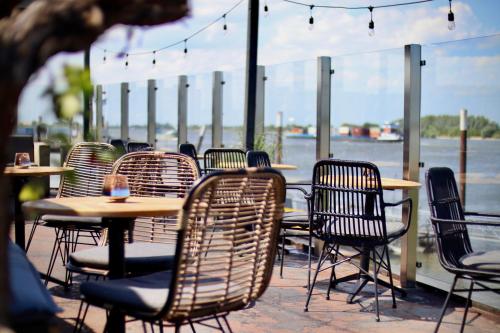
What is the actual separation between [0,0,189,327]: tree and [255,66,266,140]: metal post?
7307mm

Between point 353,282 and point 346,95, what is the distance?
200 centimetres

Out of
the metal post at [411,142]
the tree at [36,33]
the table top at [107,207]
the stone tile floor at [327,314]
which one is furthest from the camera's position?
the metal post at [411,142]

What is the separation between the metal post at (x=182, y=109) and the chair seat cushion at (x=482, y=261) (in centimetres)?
796

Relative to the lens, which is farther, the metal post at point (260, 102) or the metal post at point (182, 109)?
the metal post at point (182, 109)

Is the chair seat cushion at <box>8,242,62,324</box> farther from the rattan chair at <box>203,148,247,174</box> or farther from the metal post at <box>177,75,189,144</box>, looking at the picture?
the metal post at <box>177,75,189,144</box>

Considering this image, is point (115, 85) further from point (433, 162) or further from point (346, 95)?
point (433, 162)

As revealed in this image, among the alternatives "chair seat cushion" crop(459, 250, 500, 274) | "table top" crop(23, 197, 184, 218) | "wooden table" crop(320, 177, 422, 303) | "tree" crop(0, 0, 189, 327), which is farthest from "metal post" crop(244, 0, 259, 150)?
"tree" crop(0, 0, 189, 327)

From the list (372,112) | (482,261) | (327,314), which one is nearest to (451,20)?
(372,112)

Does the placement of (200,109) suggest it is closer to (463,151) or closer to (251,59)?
(251,59)

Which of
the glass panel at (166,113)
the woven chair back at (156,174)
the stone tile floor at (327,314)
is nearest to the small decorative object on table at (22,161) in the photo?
the stone tile floor at (327,314)

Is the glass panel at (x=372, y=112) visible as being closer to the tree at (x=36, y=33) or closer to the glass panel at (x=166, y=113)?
the tree at (x=36, y=33)

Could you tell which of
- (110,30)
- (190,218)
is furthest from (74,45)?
(190,218)

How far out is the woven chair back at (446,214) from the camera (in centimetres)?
358

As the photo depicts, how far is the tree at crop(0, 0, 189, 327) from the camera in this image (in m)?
1.03
